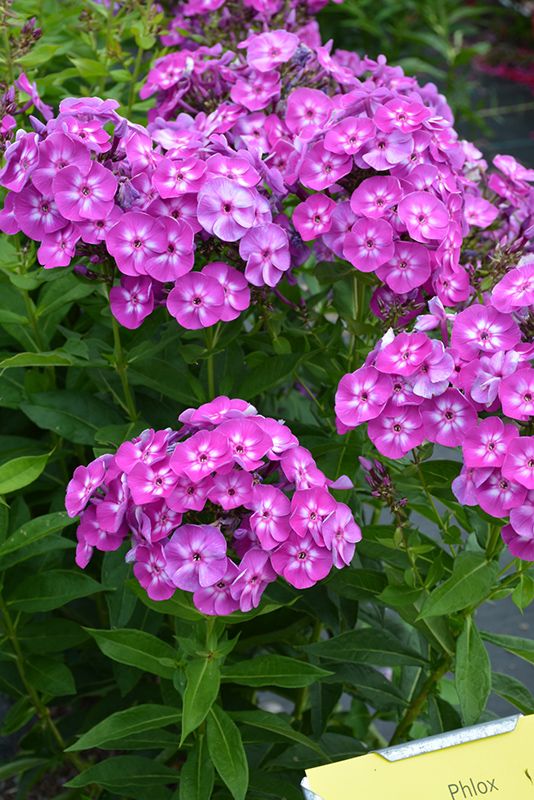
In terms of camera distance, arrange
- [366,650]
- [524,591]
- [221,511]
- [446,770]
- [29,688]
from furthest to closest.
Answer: [29,688] → [366,650] → [524,591] → [221,511] → [446,770]

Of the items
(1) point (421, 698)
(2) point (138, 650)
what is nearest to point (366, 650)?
(1) point (421, 698)

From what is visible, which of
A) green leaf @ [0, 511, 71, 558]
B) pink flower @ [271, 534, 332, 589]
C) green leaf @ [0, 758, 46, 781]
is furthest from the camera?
green leaf @ [0, 758, 46, 781]

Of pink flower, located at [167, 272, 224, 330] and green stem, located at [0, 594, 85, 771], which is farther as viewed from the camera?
green stem, located at [0, 594, 85, 771]

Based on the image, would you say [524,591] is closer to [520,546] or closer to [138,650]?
[520,546]

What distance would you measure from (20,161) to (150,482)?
0.53 metres

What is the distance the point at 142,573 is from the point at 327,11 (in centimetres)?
471

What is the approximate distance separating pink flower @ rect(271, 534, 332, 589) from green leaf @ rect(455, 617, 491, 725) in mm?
295

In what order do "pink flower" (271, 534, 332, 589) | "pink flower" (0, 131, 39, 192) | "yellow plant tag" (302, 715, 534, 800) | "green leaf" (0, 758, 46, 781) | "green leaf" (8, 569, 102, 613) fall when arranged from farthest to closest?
"green leaf" (0, 758, 46, 781) → "green leaf" (8, 569, 102, 613) → "pink flower" (0, 131, 39, 192) → "pink flower" (271, 534, 332, 589) → "yellow plant tag" (302, 715, 534, 800)

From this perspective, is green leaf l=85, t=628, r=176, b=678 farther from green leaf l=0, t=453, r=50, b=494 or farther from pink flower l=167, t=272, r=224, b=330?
pink flower l=167, t=272, r=224, b=330

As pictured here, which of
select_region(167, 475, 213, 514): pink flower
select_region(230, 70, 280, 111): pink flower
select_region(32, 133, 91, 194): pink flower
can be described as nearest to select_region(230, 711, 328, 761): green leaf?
select_region(167, 475, 213, 514): pink flower

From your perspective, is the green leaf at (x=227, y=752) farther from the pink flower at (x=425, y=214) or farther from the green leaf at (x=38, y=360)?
the pink flower at (x=425, y=214)

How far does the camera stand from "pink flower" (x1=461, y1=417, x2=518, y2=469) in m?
1.28

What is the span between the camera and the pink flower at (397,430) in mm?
1356

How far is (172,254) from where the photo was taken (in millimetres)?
1465
